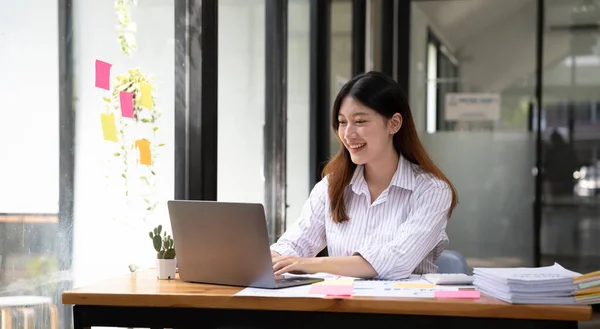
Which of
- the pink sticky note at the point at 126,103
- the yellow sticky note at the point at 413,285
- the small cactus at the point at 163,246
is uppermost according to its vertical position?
the pink sticky note at the point at 126,103

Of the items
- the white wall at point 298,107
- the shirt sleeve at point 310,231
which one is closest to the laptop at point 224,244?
the shirt sleeve at point 310,231

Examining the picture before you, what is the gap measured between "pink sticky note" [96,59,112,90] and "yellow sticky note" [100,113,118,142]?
0.09 m

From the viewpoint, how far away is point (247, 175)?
13.3 feet

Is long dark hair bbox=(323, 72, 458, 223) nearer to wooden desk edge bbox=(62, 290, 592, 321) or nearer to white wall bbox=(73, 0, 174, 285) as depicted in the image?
white wall bbox=(73, 0, 174, 285)

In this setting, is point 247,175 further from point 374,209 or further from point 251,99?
point 374,209

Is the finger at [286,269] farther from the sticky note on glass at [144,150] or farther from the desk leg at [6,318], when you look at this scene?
the desk leg at [6,318]

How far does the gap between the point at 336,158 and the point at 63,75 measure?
1.18 m

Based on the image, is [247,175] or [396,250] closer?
[396,250]

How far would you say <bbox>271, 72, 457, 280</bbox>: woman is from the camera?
2.93 m

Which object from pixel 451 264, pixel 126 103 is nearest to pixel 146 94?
pixel 126 103

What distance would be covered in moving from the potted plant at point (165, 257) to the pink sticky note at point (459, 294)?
2.78 feet

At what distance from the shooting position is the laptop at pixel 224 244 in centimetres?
242

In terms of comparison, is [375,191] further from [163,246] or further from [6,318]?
[6,318]

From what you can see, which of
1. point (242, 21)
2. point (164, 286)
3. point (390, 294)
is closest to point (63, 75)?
point (164, 286)
